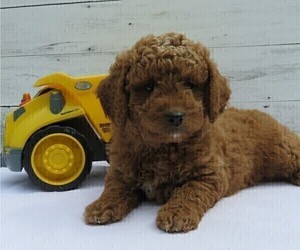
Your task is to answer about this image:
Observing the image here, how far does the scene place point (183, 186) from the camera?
4.88ft

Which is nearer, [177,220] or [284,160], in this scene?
[177,220]

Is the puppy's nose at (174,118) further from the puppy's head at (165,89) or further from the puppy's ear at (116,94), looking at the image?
the puppy's ear at (116,94)

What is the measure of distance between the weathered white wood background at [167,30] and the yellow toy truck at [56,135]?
1.78 feet

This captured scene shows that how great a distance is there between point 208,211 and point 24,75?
1.41m

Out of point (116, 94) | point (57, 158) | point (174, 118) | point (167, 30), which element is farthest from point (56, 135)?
point (167, 30)

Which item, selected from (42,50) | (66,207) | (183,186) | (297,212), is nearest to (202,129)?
(183,186)

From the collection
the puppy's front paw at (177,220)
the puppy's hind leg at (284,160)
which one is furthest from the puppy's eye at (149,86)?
the puppy's hind leg at (284,160)

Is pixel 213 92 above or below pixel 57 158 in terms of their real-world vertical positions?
above

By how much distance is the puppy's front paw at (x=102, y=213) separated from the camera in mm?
1382

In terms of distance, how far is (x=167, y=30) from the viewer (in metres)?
2.35

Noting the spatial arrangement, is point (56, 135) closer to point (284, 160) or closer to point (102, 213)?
point (102, 213)

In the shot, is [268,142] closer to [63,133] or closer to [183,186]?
[183,186]

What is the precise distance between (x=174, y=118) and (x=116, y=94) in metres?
0.25

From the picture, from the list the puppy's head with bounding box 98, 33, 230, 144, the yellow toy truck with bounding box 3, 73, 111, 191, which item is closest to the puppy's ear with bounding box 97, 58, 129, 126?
the puppy's head with bounding box 98, 33, 230, 144
